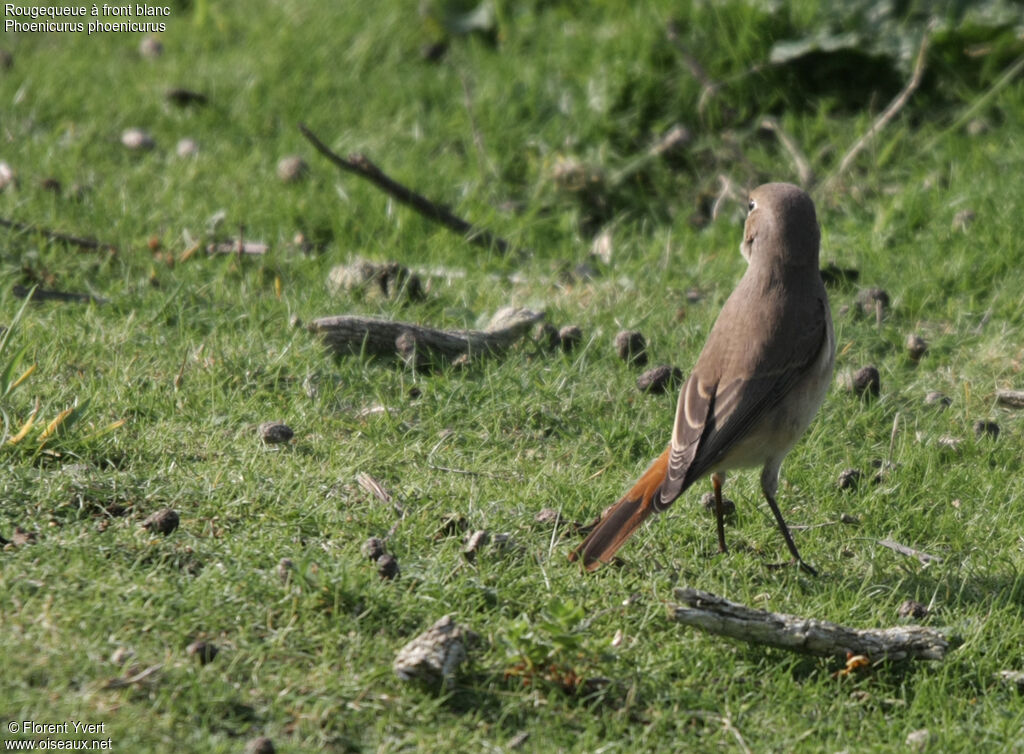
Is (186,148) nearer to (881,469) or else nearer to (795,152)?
(795,152)

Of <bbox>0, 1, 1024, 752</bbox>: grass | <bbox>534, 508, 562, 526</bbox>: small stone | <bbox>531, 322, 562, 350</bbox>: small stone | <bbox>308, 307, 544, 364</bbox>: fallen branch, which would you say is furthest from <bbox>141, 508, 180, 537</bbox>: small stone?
<bbox>531, 322, 562, 350</bbox>: small stone

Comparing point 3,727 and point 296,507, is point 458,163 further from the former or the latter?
point 3,727

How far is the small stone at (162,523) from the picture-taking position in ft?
13.1

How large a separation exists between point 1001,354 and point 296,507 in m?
3.33

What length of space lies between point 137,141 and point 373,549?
14.0 ft

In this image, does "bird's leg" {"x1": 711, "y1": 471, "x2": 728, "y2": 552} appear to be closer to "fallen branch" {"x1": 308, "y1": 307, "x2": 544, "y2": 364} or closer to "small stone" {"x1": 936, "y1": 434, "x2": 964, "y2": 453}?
"small stone" {"x1": 936, "y1": 434, "x2": 964, "y2": 453}

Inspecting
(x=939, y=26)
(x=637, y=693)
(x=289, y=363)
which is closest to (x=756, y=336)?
(x=637, y=693)

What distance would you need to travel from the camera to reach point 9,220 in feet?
20.5

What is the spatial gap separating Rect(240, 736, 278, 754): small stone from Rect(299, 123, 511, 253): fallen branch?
12.3 ft

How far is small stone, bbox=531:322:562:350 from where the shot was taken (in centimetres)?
570

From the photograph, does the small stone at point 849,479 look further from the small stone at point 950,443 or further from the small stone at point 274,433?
the small stone at point 274,433

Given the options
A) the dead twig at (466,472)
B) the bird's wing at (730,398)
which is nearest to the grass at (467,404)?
the dead twig at (466,472)

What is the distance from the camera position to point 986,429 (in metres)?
5.23

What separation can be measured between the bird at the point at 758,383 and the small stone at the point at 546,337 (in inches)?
37.5
